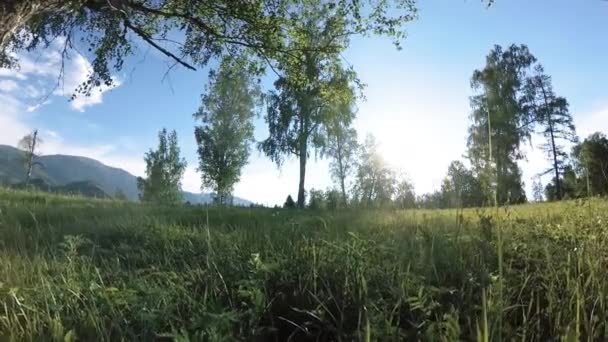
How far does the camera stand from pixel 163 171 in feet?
204

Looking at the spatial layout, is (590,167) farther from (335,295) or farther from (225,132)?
(225,132)

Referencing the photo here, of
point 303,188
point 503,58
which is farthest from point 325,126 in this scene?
point 503,58

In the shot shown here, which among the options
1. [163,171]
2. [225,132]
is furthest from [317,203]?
[163,171]

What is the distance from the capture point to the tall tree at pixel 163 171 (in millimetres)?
61031

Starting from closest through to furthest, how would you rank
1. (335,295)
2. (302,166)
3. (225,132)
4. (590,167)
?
(335,295) < (590,167) < (302,166) < (225,132)

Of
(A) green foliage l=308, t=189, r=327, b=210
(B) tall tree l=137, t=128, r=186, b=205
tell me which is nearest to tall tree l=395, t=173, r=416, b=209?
(A) green foliage l=308, t=189, r=327, b=210

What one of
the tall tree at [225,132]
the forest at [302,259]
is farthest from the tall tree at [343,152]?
the forest at [302,259]

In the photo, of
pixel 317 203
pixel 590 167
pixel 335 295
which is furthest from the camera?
pixel 317 203

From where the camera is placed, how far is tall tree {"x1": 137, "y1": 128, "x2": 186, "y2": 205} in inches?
2403

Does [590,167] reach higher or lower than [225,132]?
lower

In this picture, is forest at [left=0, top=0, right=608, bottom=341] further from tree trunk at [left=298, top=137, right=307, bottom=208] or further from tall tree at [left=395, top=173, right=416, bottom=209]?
tree trunk at [left=298, top=137, right=307, bottom=208]

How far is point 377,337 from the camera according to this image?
206cm

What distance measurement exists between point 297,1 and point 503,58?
131ft

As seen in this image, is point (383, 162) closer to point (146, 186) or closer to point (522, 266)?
Result: point (146, 186)
